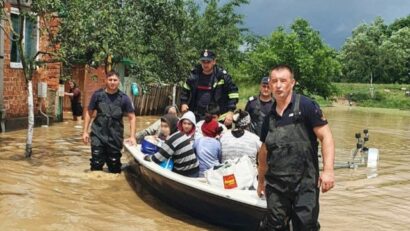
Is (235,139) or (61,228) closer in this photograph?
(61,228)

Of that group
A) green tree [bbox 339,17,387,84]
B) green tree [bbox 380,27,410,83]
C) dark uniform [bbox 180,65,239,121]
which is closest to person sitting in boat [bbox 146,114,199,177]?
dark uniform [bbox 180,65,239,121]

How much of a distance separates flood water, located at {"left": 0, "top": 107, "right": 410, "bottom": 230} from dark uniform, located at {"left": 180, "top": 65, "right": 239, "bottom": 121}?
1586 mm

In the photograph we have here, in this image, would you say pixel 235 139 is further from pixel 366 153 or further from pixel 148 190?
pixel 366 153

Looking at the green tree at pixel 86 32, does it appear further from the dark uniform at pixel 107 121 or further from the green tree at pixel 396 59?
the green tree at pixel 396 59

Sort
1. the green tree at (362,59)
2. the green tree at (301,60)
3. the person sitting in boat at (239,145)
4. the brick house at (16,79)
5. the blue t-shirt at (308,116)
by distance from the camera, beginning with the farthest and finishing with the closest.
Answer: the green tree at (362,59)
the green tree at (301,60)
the brick house at (16,79)
the person sitting in boat at (239,145)
the blue t-shirt at (308,116)

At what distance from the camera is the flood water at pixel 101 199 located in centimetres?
664

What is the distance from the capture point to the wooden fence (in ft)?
81.0

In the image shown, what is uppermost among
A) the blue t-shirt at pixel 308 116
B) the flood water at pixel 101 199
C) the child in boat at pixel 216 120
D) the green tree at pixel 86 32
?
the green tree at pixel 86 32

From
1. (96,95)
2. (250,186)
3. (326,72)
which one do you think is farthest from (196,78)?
(326,72)

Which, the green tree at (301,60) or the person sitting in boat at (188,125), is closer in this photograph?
the person sitting in boat at (188,125)

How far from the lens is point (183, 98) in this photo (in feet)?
28.6

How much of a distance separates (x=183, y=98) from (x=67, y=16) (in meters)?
3.26

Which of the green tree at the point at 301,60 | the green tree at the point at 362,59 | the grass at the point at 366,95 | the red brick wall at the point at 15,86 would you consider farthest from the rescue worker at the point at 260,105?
the green tree at the point at 362,59

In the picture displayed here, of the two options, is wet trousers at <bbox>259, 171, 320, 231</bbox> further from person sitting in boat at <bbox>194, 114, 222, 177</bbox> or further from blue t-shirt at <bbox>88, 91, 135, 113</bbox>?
blue t-shirt at <bbox>88, 91, 135, 113</bbox>
